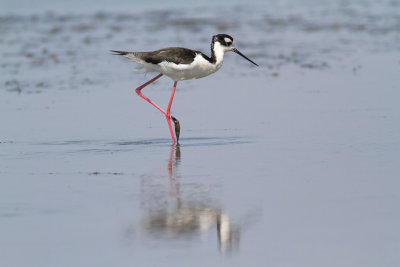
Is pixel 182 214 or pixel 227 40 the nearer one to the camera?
pixel 182 214

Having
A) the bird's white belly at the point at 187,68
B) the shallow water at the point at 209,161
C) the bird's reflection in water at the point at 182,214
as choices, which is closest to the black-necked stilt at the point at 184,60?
the bird's white belly at the point at 187,68

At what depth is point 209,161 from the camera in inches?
281

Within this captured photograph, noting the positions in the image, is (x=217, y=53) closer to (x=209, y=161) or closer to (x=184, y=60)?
(x=184, y=60)

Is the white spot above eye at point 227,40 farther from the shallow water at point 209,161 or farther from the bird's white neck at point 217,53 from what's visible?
the shallow water at point 209,161

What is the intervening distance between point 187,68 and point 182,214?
11.6 ft

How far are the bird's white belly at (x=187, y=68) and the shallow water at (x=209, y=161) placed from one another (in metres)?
0.58

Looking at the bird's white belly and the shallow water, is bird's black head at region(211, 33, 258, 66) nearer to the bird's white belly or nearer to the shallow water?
the bird's white belly

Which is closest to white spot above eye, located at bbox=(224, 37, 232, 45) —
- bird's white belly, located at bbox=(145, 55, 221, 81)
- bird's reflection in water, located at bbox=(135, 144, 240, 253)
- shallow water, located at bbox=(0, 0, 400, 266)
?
bird's white belly, located at bbox=(145, 55, 221, 81)

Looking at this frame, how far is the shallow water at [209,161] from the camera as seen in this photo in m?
4.84

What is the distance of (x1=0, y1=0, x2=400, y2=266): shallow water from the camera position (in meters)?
4.84

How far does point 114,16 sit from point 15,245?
18520mm

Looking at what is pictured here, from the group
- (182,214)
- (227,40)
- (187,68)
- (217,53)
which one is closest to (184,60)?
(187,68)

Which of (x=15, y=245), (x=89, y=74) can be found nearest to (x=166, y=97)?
(x=89, y=74)

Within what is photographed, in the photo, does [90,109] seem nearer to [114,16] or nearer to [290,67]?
[290,67]
